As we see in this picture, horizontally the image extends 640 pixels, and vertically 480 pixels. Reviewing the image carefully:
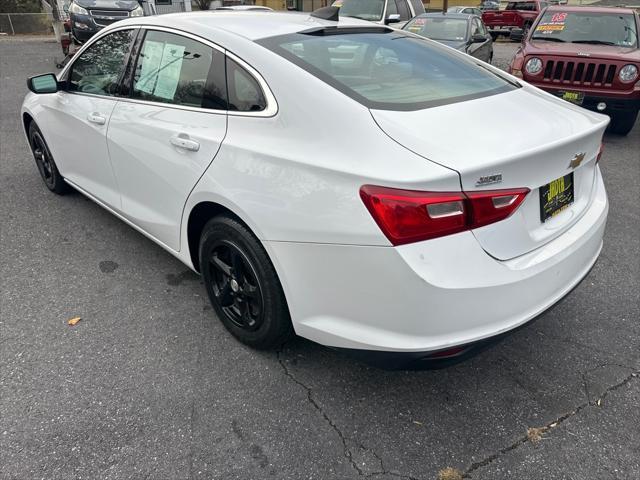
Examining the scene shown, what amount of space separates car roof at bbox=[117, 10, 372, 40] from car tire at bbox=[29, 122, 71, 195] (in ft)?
5.93

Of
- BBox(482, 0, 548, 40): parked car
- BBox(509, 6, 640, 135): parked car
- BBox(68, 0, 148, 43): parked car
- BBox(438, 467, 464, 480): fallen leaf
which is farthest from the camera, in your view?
BBox(482, 0, 548, 40): parked car

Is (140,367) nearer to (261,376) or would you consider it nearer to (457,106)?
(261,376)

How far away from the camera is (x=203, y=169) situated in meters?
2.40

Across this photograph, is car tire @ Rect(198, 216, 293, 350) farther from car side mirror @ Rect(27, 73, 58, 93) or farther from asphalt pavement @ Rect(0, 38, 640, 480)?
car side mirror @ Rect(27, 73, 58, 93)

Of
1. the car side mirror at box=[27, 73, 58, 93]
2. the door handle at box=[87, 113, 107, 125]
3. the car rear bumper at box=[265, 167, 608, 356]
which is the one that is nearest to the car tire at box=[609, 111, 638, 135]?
the car rear bumper at box=[265, 167, 608, 356]

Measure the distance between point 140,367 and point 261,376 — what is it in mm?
637

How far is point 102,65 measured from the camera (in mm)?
3359

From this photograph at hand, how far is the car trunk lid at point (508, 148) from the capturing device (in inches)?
70.3

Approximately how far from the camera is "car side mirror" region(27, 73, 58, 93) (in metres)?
3.56

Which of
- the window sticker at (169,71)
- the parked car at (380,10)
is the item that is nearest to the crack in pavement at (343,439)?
the window sticker at (169,71)

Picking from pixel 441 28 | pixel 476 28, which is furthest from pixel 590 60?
pixel 476 28

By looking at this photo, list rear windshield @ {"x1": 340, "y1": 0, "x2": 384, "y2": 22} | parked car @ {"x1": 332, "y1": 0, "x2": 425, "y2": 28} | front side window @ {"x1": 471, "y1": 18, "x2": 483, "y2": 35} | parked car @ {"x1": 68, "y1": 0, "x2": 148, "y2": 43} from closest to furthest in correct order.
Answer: front side window @ {"x1": 471, "y1": 18, "x2": 483, "y2": 35}, parked car @ {"x1": 332, "y1": 0, "x2": 425, "y2": 28}, rear windshield @ {"x1": 340, "y1": 0, "x2": 384, "y2": 22}, parked car @ {"x1": 68, "y1": 0, "x2": 148, "y2": 43}

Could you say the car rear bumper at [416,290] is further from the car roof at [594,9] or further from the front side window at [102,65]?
the car roof at [594,9]

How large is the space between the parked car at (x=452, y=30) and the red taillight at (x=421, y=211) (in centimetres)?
817
